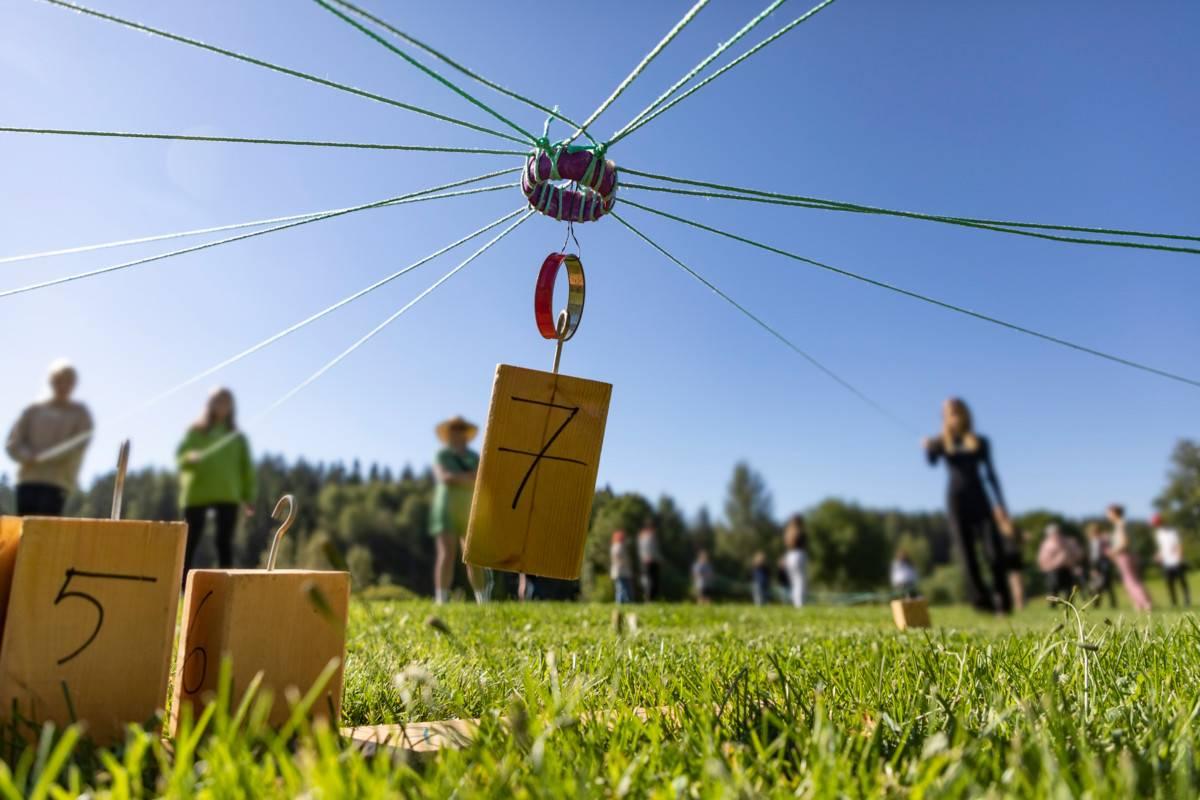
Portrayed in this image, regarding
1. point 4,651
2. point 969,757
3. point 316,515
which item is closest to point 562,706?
point 969,757

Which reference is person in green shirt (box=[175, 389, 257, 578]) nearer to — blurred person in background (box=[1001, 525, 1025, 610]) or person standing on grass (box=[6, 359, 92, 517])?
person standing on grass (box=[6, 359, 92, 517])

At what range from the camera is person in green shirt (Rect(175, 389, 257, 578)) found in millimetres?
5621

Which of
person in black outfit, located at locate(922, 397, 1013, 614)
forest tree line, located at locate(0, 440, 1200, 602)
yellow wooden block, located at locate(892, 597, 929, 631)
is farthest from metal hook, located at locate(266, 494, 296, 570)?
forest tree line, located at locate(0, 440, 1200, 602)

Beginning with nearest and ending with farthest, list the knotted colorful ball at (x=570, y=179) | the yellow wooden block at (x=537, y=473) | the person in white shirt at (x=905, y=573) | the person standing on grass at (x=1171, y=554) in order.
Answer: the yellow wooden block at (x=537, y=473), the knotted colorful ball at (x=570, y=179), the person standing on grass at (x=1171, y=554), the person in white shirt at (x=905, y=573)

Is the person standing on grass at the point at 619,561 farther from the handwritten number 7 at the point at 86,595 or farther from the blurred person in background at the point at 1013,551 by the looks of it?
the handwritten number 7 at the point at 86,595

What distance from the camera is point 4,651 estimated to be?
1333 mm

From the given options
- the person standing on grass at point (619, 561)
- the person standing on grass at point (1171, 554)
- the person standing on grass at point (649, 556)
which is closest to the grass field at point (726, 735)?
the person standing on grass at point (619, 561)

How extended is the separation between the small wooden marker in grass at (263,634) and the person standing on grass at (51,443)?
4332mm

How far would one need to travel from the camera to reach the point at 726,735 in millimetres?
1349

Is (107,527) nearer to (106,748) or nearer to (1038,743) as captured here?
(106,748)

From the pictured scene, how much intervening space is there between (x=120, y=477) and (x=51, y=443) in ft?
14.8

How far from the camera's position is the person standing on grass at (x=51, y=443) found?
5156mm

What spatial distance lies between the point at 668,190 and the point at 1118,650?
5.80 feet

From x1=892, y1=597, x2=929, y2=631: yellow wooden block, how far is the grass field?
2.45 meters
